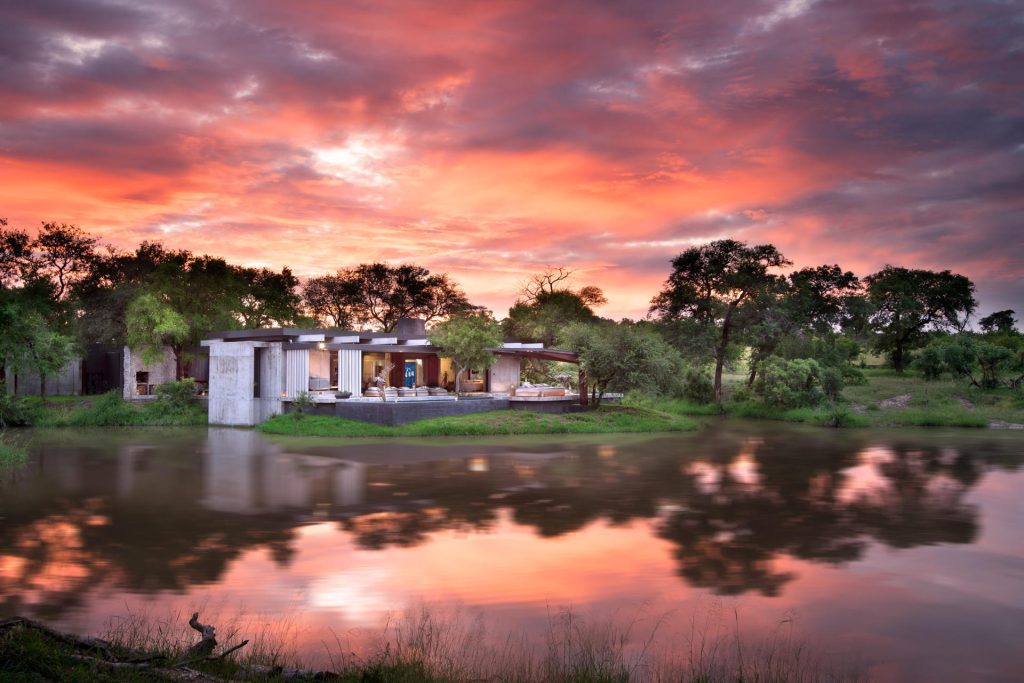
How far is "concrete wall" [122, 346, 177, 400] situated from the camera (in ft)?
124

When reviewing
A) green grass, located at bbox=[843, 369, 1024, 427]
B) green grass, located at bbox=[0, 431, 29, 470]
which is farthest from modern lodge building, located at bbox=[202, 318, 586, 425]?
green grass, located at bbox=[843, 369, 1024, 427]

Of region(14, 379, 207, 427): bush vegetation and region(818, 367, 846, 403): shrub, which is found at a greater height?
region(818, 367, 846, 403): shrub

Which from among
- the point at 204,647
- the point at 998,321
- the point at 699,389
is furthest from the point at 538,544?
the point at 998,321

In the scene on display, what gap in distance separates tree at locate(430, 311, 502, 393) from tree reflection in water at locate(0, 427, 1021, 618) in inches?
366

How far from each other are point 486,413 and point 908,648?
24532 millimetres

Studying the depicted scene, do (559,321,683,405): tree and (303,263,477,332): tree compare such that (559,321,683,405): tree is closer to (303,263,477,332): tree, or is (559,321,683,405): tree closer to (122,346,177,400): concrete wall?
(122,346,177,400): concrete wall

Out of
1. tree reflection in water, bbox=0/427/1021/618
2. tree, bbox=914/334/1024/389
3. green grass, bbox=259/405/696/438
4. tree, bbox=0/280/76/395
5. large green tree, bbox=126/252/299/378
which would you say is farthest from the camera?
tree, bbox=914/334/1024/389

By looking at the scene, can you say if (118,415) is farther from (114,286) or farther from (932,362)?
(932,362)

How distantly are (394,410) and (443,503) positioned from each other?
1457cm

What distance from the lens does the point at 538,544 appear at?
38.8ft

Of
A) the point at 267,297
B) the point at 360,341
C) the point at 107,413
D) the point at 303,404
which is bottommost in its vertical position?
the point at 107,413

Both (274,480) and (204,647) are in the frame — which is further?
(274,480)

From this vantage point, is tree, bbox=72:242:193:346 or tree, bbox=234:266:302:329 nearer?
tree, bbox=72:242:193:346

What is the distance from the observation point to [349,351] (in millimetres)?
31969
